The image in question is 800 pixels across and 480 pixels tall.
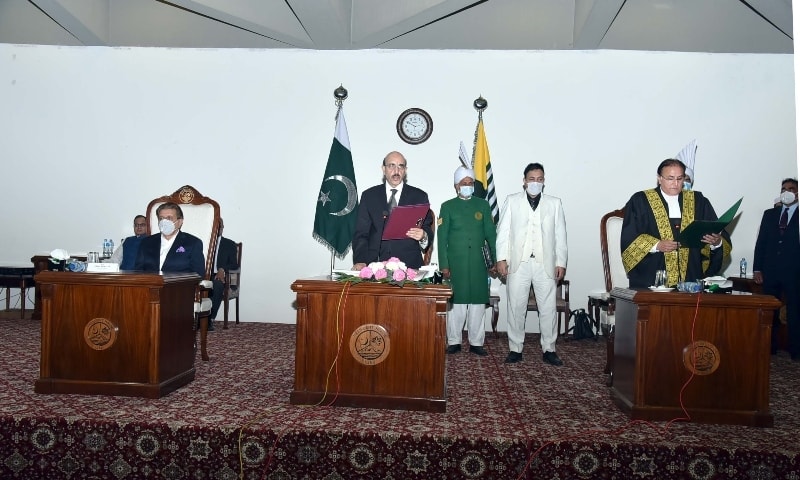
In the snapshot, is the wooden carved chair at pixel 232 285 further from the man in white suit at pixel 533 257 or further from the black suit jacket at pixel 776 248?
the black suit jacket at pixel 776 248

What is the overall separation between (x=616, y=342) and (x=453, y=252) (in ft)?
5.91

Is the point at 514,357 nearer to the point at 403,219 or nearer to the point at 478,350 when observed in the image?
the point at 478,350

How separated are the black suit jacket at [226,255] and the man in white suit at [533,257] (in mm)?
3033

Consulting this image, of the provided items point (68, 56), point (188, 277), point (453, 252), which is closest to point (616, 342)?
point (453, 252)

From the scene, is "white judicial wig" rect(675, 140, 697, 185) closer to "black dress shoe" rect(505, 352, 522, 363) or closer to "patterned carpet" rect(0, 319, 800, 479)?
"black dress shoe" rect(505, 352, 522, 363)

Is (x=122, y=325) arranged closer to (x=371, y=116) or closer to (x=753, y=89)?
(x=371, y=116)

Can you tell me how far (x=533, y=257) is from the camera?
4910mm

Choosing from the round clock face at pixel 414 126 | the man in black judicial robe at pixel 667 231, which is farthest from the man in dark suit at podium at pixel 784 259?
the round clock face at pixel 414 126

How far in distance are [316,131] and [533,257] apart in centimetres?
324

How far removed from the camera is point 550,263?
16.0 feet

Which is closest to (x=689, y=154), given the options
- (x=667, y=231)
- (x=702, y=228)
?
(x=667, y=231)

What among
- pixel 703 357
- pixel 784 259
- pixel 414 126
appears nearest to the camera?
pixel 703 357

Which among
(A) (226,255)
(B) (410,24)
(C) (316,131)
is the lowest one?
(A) (226,255)

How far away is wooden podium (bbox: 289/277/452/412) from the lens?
3215 millimetres
